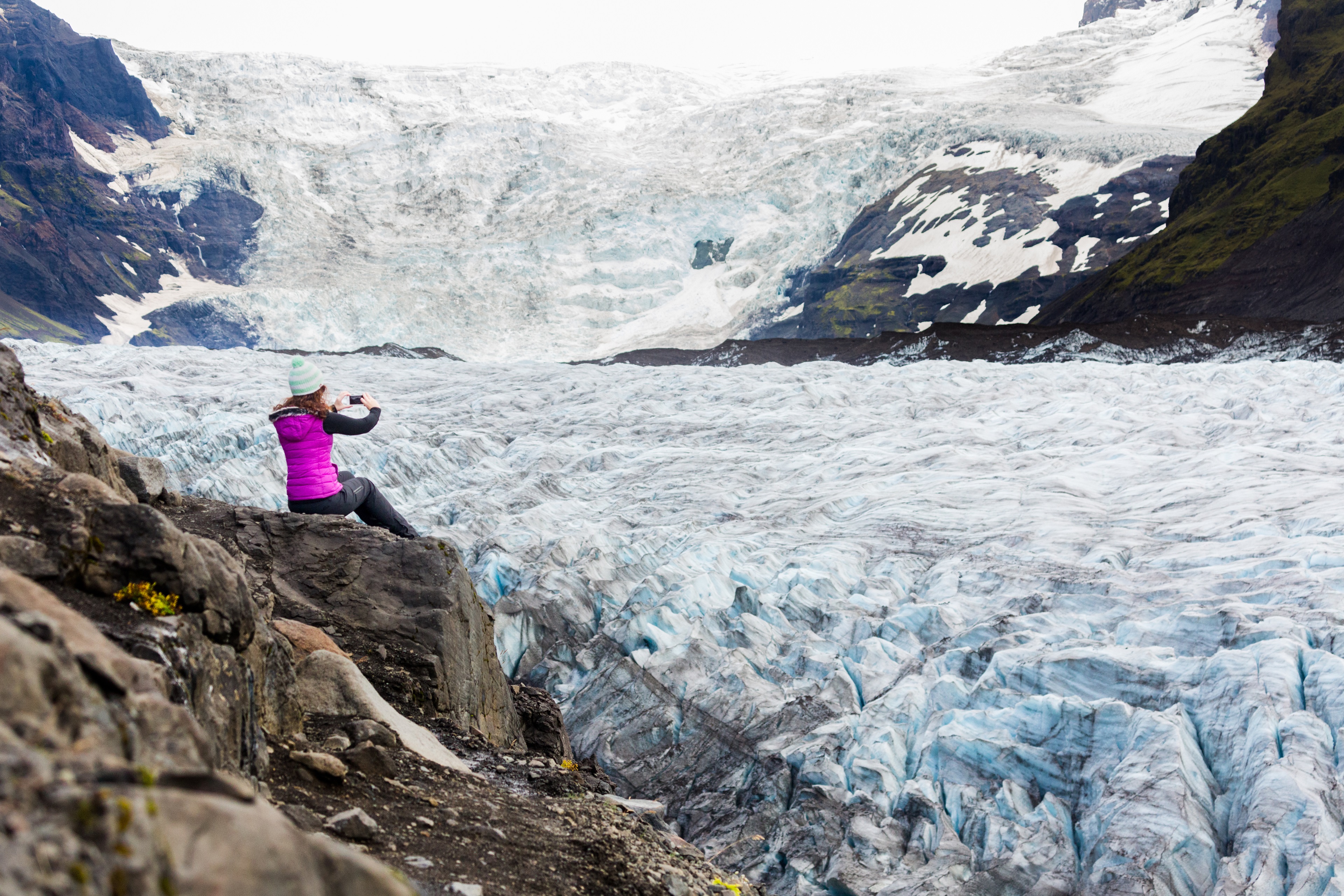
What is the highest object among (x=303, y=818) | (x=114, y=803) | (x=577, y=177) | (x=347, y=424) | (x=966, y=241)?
(x=577, y=177)

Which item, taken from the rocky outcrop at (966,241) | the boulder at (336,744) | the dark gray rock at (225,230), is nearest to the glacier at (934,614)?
the boulder at (336,744)

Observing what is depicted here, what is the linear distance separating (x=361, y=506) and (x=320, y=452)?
667 mm

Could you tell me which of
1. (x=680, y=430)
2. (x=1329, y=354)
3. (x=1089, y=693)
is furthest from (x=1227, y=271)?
(x=1089, y=693)

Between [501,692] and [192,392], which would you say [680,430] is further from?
[501,692]

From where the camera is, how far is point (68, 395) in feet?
51.6

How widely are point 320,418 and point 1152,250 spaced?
2074 inches

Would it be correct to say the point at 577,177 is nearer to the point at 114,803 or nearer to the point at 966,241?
the point at 966,241

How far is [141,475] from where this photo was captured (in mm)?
5488

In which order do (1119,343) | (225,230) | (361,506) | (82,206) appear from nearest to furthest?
1. (361,506)
2. (1119,343)
3. (225,230)
4. (82,206)

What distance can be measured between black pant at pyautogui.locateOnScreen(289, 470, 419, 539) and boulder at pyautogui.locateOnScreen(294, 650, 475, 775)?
75.0 inches

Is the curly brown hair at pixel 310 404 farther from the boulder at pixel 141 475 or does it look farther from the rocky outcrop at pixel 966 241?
the rocky outcrop at pixel 966 241

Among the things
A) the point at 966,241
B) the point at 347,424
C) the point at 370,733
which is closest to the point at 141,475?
the point at 347,424

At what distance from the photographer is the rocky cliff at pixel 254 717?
142 cm

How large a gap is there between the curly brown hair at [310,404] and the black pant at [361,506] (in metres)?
0.76
